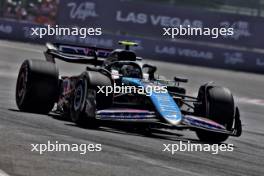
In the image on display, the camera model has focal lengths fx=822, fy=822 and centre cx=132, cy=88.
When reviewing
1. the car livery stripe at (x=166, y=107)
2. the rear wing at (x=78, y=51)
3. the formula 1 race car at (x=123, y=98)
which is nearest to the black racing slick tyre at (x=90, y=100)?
the formula 1 race car at (x=123, y=98)

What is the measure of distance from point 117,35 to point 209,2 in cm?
450

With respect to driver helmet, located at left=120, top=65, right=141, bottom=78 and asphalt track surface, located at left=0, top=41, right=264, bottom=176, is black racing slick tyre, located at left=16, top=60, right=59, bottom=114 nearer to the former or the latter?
asphalt track surface, located at left=0, top=41, right=264, bottom=176

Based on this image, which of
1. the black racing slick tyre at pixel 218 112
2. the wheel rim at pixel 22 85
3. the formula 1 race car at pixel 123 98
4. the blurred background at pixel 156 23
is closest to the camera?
the formula 1 race car at pixel 123 98

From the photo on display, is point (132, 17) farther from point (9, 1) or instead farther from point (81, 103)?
point (81, 103)

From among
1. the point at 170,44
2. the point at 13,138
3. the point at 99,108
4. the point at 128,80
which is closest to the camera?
the point at 13,138

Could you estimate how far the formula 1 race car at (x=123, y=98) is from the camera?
11195mm

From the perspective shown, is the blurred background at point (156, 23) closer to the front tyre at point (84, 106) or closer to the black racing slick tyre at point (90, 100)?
the front tyre at point (84, 106)

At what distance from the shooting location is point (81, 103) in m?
11.6

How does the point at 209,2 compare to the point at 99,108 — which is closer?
the point at 99,108

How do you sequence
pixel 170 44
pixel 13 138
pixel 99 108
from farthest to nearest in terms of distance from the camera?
pixel 170 44, pixel 99 108, pixel 13 138

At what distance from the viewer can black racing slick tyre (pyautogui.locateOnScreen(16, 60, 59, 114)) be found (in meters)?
12.4

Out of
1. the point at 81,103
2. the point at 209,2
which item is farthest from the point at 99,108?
the point at 209,2

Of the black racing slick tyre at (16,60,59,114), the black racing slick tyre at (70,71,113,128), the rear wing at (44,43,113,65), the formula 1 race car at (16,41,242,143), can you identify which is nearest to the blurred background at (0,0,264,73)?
the rear wing at (44,43,113,65)

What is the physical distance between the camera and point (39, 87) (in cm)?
1243
